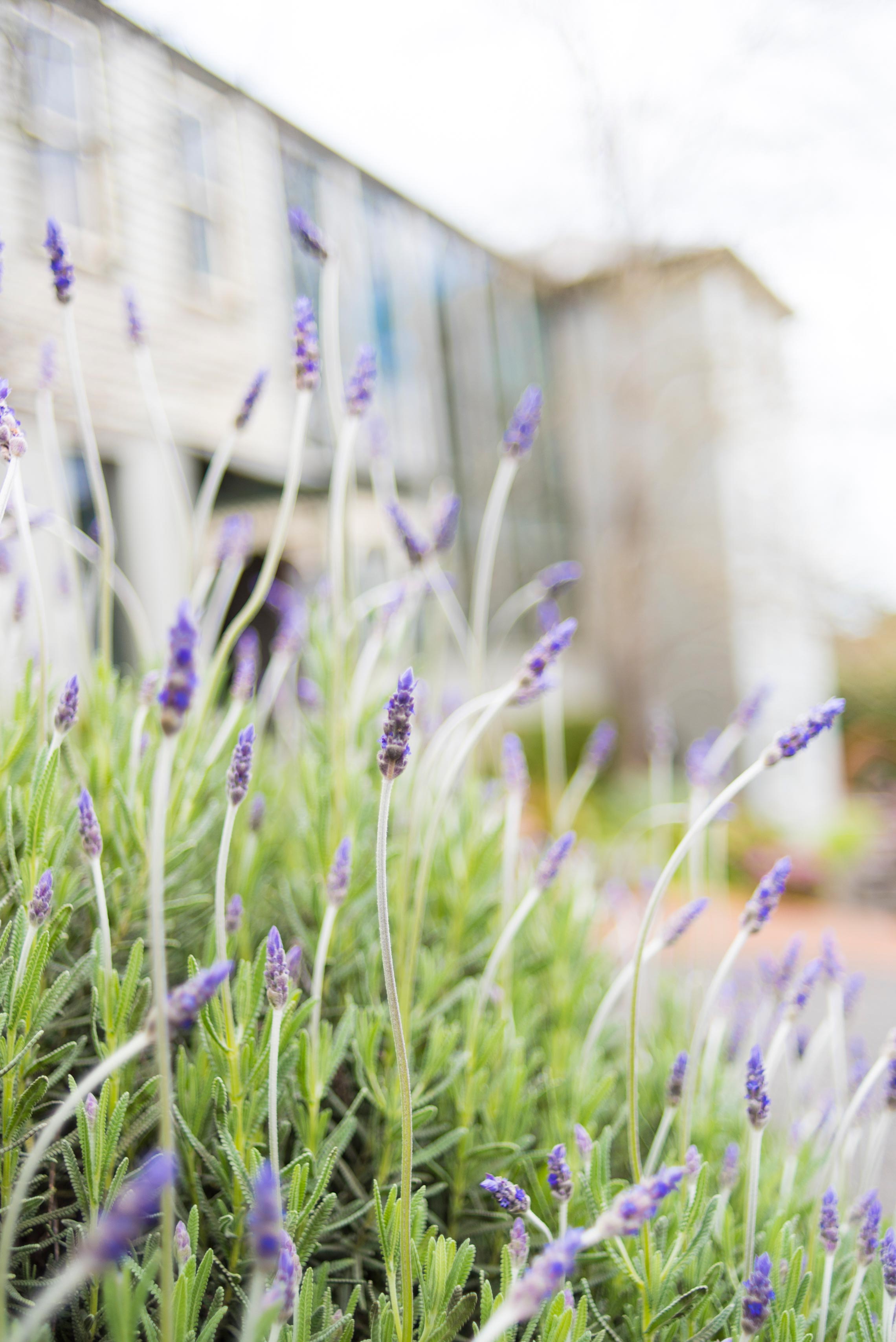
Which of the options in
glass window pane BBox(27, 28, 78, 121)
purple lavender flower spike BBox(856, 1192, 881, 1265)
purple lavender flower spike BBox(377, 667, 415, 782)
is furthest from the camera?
glass window pane BBox(27, 28, 78, 121)

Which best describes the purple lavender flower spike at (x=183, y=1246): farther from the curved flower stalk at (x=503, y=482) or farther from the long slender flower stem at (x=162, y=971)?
the curved flower stalk at (x=503, y=482)

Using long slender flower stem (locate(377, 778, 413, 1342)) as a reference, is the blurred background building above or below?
above

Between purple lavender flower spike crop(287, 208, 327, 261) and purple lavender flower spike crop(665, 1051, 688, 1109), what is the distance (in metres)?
1.09

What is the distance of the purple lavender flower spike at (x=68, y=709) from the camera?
885 millimetres

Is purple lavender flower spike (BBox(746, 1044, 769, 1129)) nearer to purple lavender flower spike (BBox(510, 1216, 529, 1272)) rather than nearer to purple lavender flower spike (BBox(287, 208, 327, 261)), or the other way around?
purple lavender flower spike (BBox(510, 1216, 529, 1272))

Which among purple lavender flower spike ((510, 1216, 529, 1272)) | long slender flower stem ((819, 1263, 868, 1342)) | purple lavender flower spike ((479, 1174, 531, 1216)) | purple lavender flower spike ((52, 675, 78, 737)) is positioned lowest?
long slender flower stem ((819, 1263, 868, 1342))

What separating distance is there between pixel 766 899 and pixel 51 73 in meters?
2.08

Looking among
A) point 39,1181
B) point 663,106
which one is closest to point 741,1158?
point 39,1181

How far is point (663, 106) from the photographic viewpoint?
4.17m

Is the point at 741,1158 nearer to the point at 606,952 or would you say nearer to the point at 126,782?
the point at 606,952

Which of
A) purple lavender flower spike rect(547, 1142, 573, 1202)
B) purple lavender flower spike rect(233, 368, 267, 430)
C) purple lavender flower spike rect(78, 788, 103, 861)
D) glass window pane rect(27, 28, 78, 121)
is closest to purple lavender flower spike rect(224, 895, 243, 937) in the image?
purple lavender flower spike rect(78, 788, 103, 861)

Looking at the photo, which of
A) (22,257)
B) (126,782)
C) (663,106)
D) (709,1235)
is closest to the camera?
(709,1235)

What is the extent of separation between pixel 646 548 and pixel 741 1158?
372 inches

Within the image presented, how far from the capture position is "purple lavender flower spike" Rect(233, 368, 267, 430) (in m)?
1.21
